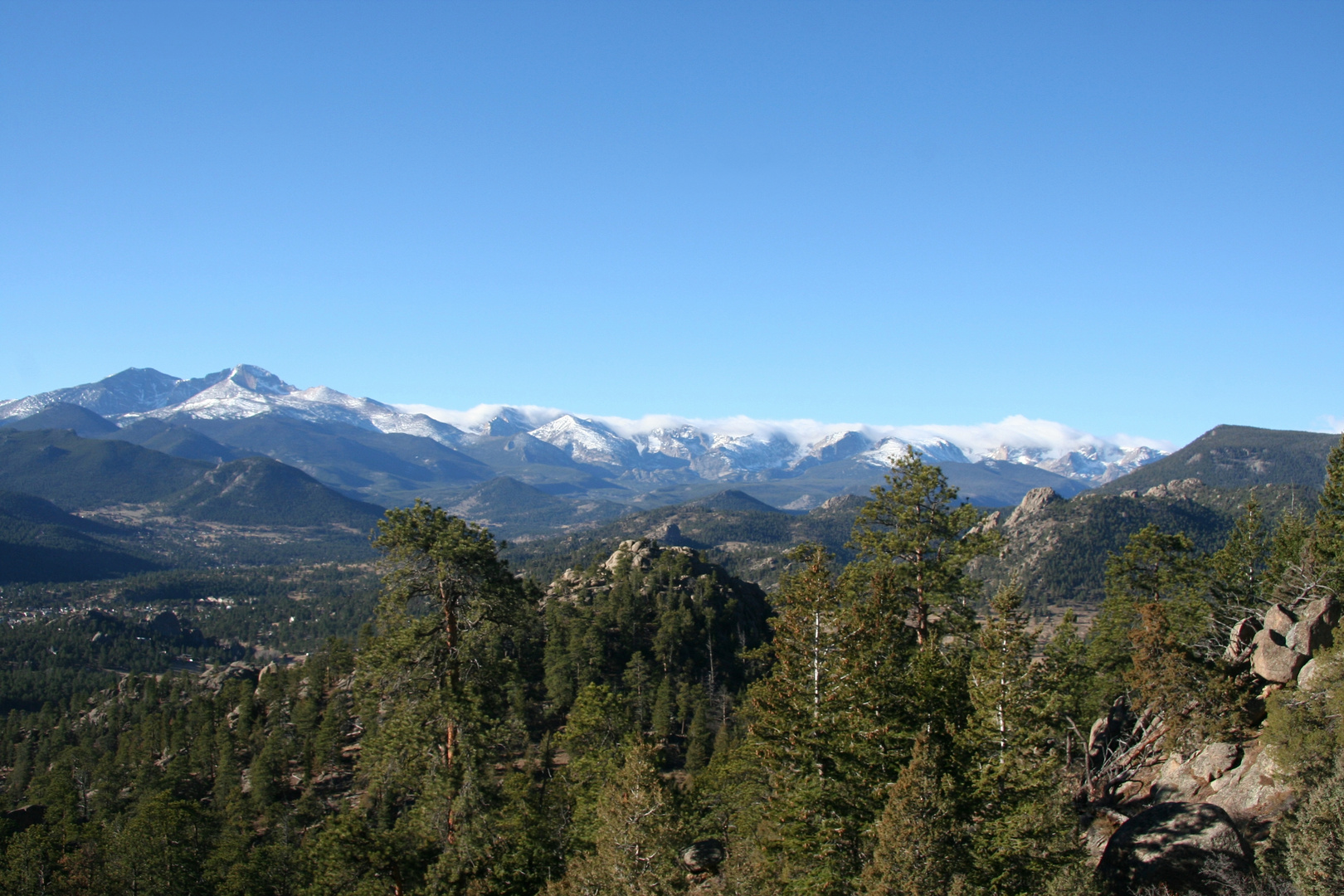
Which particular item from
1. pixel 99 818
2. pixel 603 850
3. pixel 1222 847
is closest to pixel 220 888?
pixel 99 818

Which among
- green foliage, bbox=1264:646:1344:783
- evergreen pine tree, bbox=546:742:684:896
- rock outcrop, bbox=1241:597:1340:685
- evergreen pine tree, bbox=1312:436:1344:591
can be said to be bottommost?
evergreen pine tree, bbox=546:742:684:896

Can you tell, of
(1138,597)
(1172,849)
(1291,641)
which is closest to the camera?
(1172,849)

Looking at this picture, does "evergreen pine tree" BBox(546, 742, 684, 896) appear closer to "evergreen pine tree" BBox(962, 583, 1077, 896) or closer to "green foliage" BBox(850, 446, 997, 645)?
"evergreen pine tree" BBox(962, 583, 1077, 896)

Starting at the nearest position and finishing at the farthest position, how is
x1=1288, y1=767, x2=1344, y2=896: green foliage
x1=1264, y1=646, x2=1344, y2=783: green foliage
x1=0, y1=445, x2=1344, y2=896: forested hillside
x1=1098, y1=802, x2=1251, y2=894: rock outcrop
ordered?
x1=1288, y1=767, x2=1344, y2=896: green foliage → x1=1098, y1=802, x2=1251, y2=894: rock outcrop → x1=0, y1=445, x2=1344, y2=896: forested hillside → x1=1264, y1=646, x2=1344, y2=783: green foliage

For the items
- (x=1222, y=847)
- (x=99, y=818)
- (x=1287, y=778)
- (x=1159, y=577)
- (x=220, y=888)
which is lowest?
(x=99, y=818)

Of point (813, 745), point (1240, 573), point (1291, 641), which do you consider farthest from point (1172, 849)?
point (1240, 573)

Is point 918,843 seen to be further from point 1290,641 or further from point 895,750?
point 1290,641

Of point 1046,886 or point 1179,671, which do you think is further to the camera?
point 1179,671

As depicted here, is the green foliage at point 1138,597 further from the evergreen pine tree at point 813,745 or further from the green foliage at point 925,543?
the evergreen pine tree at point 813,745

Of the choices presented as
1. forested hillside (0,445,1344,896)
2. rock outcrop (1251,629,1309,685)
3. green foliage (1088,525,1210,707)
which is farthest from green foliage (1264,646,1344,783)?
green foliage (1088,525,1210,707)

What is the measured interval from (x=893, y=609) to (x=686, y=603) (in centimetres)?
10578

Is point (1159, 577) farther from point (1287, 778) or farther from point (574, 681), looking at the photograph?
point (574, 681)

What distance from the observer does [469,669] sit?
29953 mm

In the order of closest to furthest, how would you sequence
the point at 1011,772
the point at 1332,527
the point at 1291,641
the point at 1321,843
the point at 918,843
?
the point at 1321,843, the point at 918,843, the point at 1011,772, the point at 1291,641, the point at 1332,527
